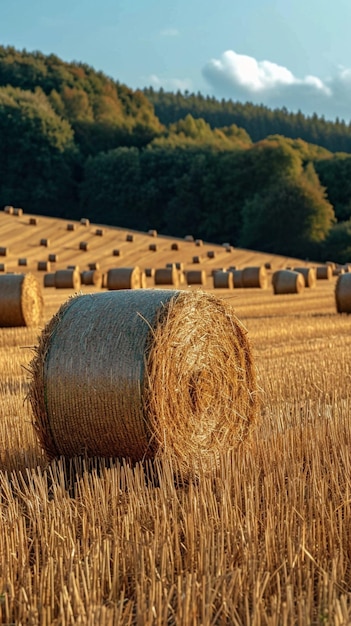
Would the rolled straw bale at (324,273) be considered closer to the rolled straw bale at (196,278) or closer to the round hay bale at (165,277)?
the rolled straw bale at (196,278)

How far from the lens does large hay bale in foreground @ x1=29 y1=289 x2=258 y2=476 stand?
5645 millimetres

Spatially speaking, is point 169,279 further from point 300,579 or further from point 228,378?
point 300,579

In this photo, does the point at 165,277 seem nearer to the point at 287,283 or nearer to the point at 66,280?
the point at 66,280

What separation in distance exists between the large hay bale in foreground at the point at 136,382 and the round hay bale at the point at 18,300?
10099 mm

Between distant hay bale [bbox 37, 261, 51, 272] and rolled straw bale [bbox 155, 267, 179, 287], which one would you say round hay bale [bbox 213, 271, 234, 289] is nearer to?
rolled straw bale [bbox 155, 267, 179, 287]

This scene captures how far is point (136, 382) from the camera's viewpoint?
5605 mm

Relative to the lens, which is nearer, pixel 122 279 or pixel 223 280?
pixel 122 279

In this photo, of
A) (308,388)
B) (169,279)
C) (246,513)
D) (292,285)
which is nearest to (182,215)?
(169,279)

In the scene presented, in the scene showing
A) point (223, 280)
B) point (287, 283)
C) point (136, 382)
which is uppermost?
point (223, 280)

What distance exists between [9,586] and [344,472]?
2289mm

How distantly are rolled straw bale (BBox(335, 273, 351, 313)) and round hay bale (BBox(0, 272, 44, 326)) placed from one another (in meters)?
5.57

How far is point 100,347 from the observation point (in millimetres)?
5785

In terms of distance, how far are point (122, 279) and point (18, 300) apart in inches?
356

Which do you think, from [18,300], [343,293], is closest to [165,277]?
[343,293]
